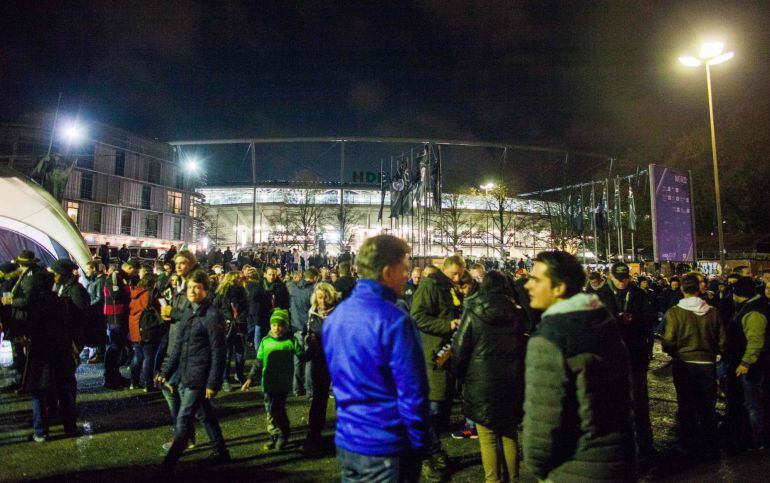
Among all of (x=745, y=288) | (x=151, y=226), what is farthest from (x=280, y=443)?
(x=151, y=226)

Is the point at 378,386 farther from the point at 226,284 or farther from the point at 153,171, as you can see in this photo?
the point at 153,171

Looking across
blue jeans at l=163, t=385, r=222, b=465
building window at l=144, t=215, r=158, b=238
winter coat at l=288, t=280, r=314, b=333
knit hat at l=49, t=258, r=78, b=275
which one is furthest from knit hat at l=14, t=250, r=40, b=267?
building window at l=144, t=215, r=158, b=238

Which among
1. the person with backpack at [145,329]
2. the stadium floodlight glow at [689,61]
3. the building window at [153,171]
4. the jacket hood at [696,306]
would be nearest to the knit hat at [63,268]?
the person with backpack at [145,329]

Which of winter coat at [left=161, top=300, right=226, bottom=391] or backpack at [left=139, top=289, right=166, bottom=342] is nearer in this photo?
winter coat at [left=161, top=300, right=226, bottom=391]

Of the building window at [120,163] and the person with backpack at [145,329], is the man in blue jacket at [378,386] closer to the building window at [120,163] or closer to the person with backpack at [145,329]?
the person with backpack at [145,329]

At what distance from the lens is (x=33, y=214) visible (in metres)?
12.4

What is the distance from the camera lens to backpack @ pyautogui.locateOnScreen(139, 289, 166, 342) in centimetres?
763

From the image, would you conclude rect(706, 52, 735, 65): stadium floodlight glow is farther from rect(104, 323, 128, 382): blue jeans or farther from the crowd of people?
rect(104, 323, 128, 382): blue jeans

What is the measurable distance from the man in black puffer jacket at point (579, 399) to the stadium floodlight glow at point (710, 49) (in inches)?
681

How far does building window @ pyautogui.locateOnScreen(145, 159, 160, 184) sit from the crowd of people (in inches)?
1826

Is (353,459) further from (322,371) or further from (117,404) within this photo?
(117,404)

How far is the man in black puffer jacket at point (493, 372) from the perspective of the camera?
3994 millimetres

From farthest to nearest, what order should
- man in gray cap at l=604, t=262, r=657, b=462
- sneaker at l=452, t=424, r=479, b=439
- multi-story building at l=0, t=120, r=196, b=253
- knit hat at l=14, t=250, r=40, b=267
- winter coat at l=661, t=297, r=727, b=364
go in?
multi-story building at l=0, t=120, r=196, b=253 < knit hat at l=14, t=250, r=40, b=267 < sneaker at l=452, t=424, r=479, b=439 < winter coat at l=661, t=297, r=727, b=364 < man in gray cap at l=604, t=262, r=657, b=462

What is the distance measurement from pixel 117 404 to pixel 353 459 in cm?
671
